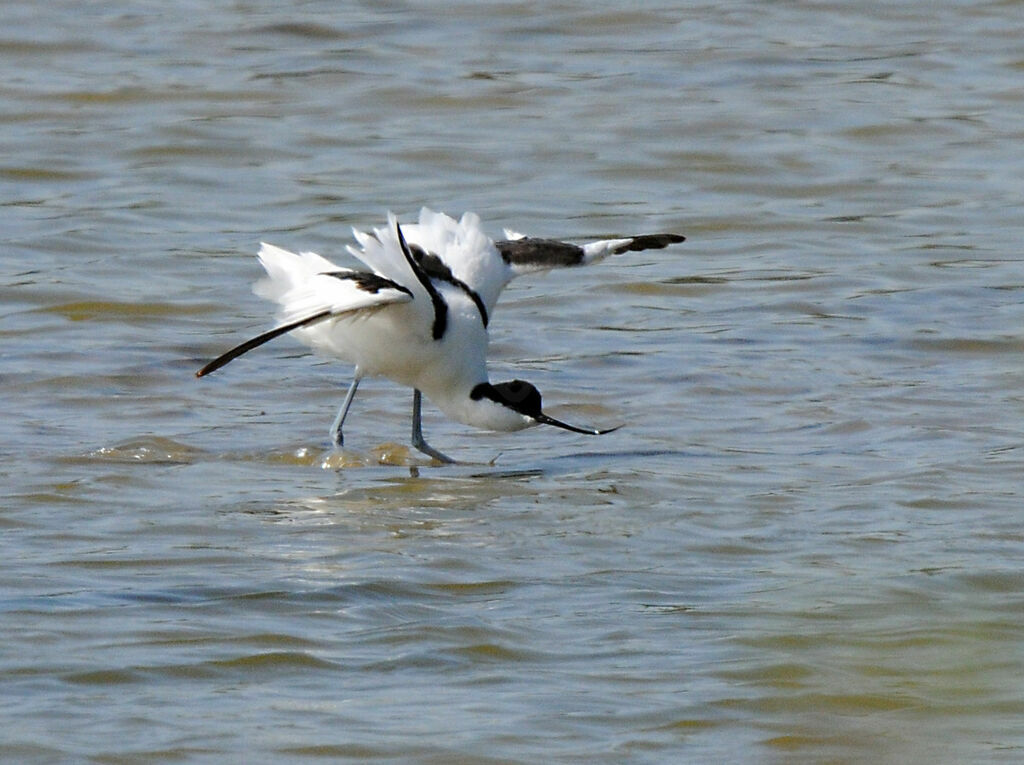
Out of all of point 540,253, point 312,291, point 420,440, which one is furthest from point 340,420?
point 540,253

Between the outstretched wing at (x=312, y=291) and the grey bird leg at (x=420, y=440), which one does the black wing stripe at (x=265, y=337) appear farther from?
the grey bird leg at (x=420, y=440)

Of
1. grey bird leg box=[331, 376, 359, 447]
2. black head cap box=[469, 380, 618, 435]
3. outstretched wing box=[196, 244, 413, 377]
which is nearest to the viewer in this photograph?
outstretched wing box=[196, 244, 413, 377]

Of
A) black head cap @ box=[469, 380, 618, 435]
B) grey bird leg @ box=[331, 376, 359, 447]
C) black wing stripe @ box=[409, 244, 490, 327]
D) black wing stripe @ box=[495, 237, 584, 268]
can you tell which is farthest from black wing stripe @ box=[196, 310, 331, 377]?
black wing stripe @ box=[495, 237, 584, 268]

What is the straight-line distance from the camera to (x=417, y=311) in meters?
8.10

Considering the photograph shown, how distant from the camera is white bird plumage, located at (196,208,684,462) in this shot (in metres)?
7.80

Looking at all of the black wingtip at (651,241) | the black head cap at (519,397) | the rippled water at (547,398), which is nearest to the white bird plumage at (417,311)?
the black head cap at (519,397)

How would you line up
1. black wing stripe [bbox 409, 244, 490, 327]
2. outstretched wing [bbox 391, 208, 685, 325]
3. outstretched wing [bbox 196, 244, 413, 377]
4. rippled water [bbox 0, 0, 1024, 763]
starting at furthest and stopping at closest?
outstretched wing [bbox 391, 208, 685, 325]
black wing stripe [bbox 409, 244, 490, 327]
outstretched wing [bbox 196, 244, 413, 377]
rippled water [bbox 0, 0, 1024, 763]

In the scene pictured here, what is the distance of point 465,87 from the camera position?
51.4 feet

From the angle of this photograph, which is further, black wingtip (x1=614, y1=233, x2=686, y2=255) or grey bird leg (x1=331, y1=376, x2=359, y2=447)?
black wingtip (x1=614, y1=233, x2=686, y2=255)

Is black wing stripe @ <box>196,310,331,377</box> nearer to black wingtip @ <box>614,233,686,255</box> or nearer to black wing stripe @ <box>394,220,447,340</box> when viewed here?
black wing stripe @ <box>394,220,447,340</box>

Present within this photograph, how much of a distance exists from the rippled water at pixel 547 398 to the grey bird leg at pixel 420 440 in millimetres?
74

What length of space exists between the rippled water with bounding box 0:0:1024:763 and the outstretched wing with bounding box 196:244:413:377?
0.62 meters

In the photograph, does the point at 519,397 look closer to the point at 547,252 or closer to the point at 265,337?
the point at 265,337

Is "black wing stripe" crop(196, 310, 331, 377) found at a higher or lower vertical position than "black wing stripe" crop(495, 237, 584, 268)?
higher
